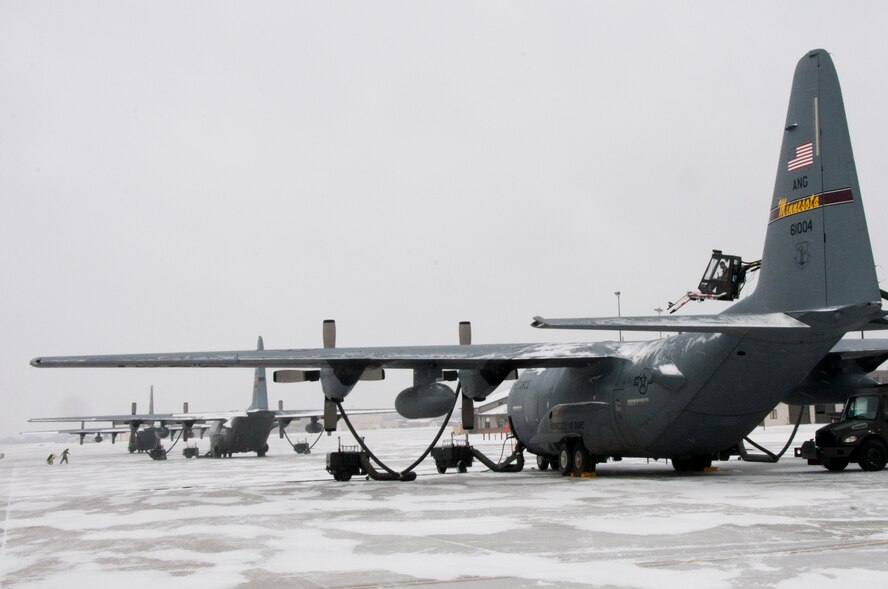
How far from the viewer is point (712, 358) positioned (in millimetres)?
17203

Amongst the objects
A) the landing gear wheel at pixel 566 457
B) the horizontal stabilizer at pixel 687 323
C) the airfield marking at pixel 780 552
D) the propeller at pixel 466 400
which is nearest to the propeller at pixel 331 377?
the propeller at pixel 466 400

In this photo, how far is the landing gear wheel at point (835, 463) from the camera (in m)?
19.3

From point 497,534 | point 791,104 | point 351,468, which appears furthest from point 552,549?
point 351,468

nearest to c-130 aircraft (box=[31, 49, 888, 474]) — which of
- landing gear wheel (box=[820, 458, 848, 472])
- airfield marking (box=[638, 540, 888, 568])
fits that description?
landing gear wheel (box=[820, 458, 848, 472])

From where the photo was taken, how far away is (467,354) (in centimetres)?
1989

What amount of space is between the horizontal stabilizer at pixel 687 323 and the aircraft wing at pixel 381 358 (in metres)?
5.25

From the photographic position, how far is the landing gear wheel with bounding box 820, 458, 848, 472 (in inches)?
762

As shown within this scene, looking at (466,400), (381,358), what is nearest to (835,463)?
(466,400)

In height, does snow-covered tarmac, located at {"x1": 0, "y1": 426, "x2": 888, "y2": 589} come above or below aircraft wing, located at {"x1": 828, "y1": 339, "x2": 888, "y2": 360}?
below

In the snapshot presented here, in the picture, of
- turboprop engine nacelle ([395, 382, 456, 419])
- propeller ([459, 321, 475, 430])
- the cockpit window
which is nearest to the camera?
the cockpit window

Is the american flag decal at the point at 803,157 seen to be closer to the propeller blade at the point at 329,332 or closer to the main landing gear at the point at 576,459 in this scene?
the main landing gear at the point at 576,459

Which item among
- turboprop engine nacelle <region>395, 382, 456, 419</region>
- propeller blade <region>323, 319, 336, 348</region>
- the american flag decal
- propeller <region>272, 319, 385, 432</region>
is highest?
the american flag decal

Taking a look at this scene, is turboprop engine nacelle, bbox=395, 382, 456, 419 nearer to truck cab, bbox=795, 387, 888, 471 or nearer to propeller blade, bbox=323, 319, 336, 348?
propeller blade, bbox=323, 319, 336, 348

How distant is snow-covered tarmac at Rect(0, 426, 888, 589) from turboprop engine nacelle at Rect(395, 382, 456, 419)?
193cm
